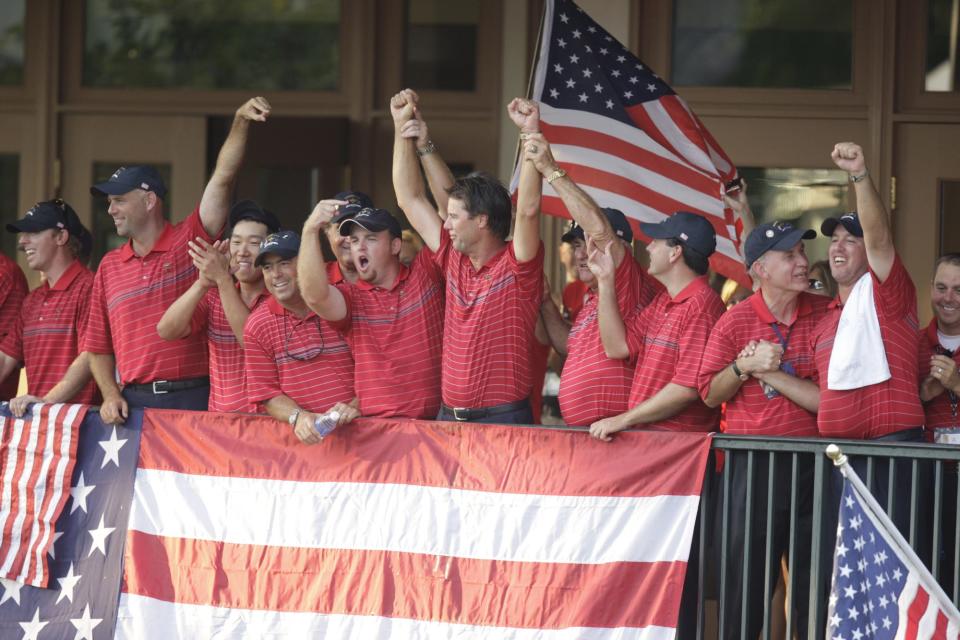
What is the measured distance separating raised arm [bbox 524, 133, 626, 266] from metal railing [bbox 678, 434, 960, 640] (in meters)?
1.05

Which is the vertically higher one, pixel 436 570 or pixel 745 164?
pixel 745 164

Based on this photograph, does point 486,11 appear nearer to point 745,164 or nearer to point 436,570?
point 745,164

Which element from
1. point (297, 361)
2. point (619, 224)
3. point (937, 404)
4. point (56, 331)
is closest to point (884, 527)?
point (937, 404)

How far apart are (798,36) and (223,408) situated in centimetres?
474

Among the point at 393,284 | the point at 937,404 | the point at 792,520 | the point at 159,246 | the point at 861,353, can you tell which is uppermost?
the point at 159,246

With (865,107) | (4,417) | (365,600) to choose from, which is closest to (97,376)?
(4,417)

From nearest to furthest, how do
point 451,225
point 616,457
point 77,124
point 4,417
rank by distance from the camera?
point 616,457 < point 451,225 < point 4,417 < point 77,124

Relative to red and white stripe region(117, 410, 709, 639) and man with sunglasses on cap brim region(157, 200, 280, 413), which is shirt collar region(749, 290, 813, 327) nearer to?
red and white stripe region(117, 410, 709, 639)

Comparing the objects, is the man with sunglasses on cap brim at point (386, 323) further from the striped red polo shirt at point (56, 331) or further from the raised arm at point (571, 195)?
the striped red polo shirt at point (56, 331)

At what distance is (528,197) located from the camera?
6.23 metres

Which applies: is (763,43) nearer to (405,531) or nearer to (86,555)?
(405,531)

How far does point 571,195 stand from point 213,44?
4629mm

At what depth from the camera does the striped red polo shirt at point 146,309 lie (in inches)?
278

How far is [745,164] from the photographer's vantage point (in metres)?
9.51
